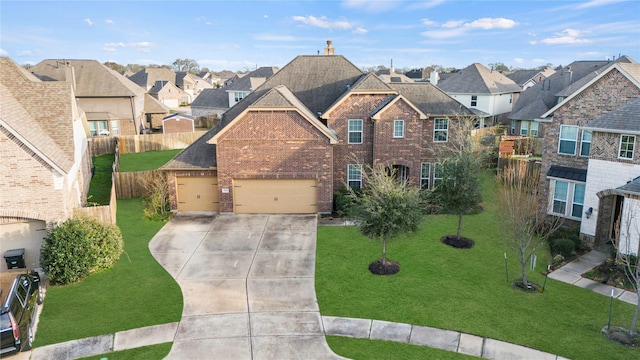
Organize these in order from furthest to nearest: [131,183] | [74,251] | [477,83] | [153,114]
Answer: [477,83] < [153,114] < [131,183] < [74,251]

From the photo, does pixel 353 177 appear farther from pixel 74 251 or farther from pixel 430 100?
pixel 74 251

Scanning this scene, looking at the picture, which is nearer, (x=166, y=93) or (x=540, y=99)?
(x=540, y=99)

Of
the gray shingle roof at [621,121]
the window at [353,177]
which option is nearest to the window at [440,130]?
the window at [353,177]

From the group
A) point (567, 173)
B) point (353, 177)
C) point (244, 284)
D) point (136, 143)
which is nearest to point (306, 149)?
point (353, 177)

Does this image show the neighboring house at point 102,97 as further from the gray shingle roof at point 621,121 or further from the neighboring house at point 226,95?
the gray shingle roof at point 621,121

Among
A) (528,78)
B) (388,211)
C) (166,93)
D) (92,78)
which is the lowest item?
(388,211)

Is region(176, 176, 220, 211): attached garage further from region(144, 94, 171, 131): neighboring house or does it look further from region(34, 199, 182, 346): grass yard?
region(144, 94, 171, 131): neighboring house

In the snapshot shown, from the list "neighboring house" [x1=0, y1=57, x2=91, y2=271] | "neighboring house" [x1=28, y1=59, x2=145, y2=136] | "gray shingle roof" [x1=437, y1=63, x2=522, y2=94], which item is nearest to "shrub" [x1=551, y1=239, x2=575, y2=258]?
"neighboring house" [x1=0, y1=57, x2=91, y2=271]
